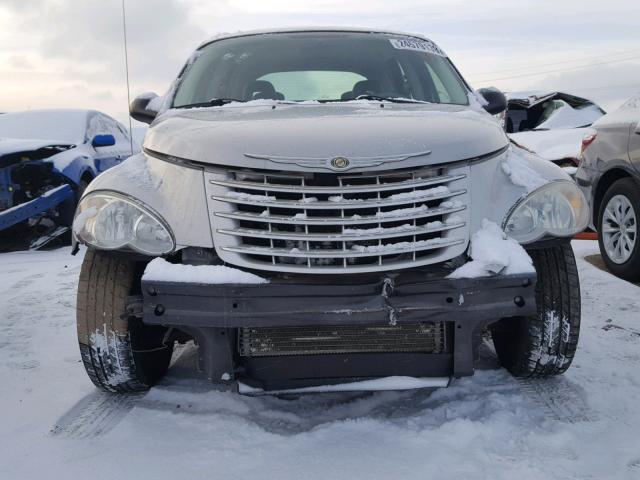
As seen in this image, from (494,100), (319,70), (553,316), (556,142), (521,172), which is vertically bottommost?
(556,142)

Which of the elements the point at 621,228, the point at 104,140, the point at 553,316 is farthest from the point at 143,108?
the point at 104,140

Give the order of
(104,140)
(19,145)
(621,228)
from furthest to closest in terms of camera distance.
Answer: (104,140) < (19,145) < (621,228)

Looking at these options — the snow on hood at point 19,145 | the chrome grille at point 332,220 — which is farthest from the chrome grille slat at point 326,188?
Result: the snow on hood at point 19,145

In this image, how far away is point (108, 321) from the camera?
2658mm

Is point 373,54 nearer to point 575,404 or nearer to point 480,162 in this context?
point 480,162

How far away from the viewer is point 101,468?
231cm

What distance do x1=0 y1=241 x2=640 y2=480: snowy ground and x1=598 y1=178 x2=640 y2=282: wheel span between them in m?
1.92

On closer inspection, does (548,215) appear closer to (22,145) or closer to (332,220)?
(332,220)

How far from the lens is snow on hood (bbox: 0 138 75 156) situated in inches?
264

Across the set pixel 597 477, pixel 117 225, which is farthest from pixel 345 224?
pixel 597 477

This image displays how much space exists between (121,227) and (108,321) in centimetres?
44

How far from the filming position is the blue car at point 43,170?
661 centimetres

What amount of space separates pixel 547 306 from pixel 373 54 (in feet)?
6.41

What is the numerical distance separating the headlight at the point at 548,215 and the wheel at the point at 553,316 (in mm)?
161
